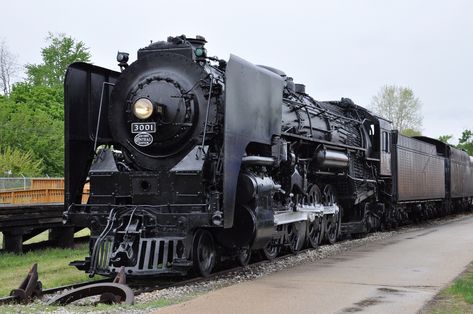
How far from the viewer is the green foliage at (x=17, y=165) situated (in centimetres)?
3962

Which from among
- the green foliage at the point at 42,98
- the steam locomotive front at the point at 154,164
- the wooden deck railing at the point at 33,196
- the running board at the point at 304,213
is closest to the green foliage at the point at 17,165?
the green foliage at the point at 42,98

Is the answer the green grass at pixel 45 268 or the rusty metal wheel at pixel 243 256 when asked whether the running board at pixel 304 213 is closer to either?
the rusty metal wheel at pixel 243 256

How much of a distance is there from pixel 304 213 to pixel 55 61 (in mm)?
58178

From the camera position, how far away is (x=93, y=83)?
10.4m

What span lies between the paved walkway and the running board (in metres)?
0.91

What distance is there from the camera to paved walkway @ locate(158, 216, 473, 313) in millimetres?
6594

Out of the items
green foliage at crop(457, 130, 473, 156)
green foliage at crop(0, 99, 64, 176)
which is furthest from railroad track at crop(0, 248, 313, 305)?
green foliage at crop(457, 130, 473, 156)

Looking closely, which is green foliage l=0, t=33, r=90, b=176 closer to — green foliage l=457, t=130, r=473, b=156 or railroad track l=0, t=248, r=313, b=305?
railroad track l=0, t=248, r=313, b=305

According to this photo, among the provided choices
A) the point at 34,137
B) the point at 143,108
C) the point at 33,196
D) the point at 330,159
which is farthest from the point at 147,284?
the point at 34,137

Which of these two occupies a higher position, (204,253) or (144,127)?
(144,127)

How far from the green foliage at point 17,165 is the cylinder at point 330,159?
28919 millimetres

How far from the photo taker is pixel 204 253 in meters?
9.18

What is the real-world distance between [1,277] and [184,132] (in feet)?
13.6

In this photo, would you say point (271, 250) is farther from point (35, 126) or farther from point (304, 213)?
point (35, 126)
